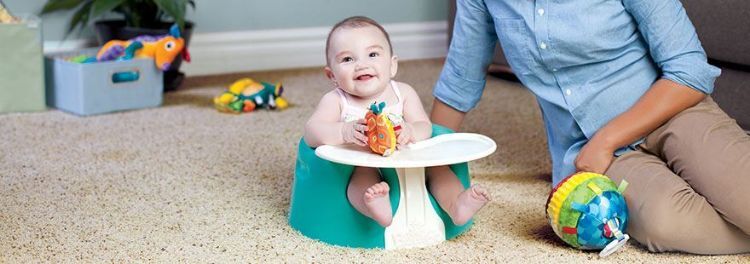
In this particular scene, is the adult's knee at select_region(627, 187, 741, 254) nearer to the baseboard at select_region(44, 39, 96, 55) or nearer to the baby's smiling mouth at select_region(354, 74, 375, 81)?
the baby's smiling mouth at select_region(354, 74, 375, 81)

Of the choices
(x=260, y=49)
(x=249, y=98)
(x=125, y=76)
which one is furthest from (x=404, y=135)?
(x=260, y=49)

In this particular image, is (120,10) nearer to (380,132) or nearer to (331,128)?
(331,128)

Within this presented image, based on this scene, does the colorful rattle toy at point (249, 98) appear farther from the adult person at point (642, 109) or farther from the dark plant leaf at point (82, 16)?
the adult person at point (642, 109)

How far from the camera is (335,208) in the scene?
4.42 ft

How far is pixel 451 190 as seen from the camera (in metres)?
1.35

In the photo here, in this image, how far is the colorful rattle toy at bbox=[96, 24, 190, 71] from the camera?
7.33ft

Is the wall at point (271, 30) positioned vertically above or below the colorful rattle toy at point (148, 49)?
below

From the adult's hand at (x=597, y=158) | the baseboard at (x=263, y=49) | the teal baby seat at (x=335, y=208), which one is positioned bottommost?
the baseboard at (x=263, y=49)

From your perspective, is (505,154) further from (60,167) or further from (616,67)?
(60,167)

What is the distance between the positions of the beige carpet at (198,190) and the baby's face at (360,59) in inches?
8.7

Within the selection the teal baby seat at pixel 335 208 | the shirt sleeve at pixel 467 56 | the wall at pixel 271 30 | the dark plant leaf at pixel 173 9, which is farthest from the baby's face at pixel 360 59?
the wall at pixel 271 30

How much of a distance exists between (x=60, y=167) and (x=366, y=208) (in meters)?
0.69

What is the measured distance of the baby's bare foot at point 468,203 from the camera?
129 cm

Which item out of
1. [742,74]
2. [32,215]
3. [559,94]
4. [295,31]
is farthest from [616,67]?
[295,31]
